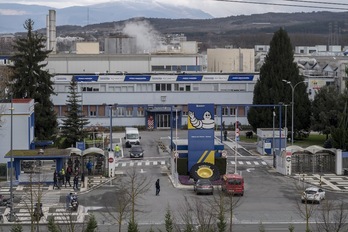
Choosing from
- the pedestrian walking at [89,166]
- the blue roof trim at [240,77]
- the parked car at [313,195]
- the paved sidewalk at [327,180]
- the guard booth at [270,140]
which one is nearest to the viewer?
the parked car at [313,195]

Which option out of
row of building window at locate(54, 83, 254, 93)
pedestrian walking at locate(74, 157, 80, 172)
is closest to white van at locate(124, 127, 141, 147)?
row of building window at locate(54, 83, 254, 93)

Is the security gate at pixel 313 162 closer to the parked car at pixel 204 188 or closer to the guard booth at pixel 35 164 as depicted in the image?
the parked car at pixel 204 188

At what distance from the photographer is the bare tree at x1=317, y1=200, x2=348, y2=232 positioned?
92.2ft

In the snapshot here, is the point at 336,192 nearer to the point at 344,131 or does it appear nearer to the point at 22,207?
the point at 344,131

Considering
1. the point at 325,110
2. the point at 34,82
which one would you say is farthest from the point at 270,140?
the point at 34,82

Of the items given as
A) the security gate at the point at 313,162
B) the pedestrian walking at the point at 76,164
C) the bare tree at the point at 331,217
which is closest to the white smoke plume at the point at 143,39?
the security gate at the point at 313,162

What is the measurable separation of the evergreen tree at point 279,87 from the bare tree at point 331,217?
26907 millimetres

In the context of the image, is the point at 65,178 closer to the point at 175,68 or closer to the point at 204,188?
the point at 204,188

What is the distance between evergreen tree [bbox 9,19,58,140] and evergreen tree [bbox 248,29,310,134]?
16.8m

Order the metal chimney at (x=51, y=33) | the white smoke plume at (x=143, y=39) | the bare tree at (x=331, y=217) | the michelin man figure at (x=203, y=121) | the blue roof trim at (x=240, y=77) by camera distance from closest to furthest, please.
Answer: the bare tree at (x=331, y=217) → the michelin man figure at (x=203, y=121) → the blue roof trim at (x=240, y=77) → the metal chimney at (x=51, y=33) → the white smoke plume at (x=143, y=39)

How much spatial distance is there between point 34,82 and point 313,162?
21.1 metres

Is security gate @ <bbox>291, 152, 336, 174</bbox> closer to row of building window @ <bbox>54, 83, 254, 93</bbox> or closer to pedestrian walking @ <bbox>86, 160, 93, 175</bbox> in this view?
pedestrian walking @ <bbox>86, 160, 93, 175</bbox>

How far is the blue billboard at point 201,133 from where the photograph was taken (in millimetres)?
45250

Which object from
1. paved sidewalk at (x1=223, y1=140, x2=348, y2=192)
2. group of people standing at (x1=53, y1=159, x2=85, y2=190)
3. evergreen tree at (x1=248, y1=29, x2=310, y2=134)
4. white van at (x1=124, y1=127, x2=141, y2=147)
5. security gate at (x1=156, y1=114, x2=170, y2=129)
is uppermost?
evergreen tree at (x1=248, y1=29, x2=310, y2=134)
